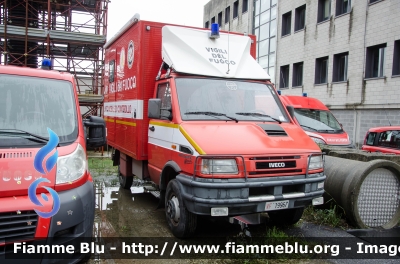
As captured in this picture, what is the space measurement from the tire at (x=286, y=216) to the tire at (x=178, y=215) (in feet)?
5.20

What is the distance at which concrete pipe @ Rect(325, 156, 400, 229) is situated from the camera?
5.34 m

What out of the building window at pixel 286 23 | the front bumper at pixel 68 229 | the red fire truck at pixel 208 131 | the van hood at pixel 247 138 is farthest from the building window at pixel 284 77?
the front bumper at pixel 68 229

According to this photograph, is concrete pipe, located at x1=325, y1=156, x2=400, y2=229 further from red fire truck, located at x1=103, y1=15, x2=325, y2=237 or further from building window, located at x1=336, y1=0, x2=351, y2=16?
building window, located at x1=336, y1=0, x2=351, y2=16

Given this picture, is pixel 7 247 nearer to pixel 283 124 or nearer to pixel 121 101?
pixel 283 124

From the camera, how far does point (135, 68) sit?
639cm

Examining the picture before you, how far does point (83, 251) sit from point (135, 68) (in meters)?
3.74

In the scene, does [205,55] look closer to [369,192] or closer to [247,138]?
[247,138]

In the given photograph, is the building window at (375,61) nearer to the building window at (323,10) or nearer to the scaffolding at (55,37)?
the building window at (323,10)

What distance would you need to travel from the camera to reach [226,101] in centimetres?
537

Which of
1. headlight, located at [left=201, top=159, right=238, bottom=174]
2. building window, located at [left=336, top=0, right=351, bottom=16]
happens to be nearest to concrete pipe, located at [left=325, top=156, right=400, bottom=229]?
headlight, located at [left=201, top=159, right=238, bottom=174]

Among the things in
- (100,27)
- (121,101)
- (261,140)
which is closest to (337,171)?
(261,140)

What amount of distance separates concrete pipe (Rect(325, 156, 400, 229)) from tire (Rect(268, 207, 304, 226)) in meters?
0.79

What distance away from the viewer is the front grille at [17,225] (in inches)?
120

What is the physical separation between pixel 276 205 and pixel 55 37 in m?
16.8
